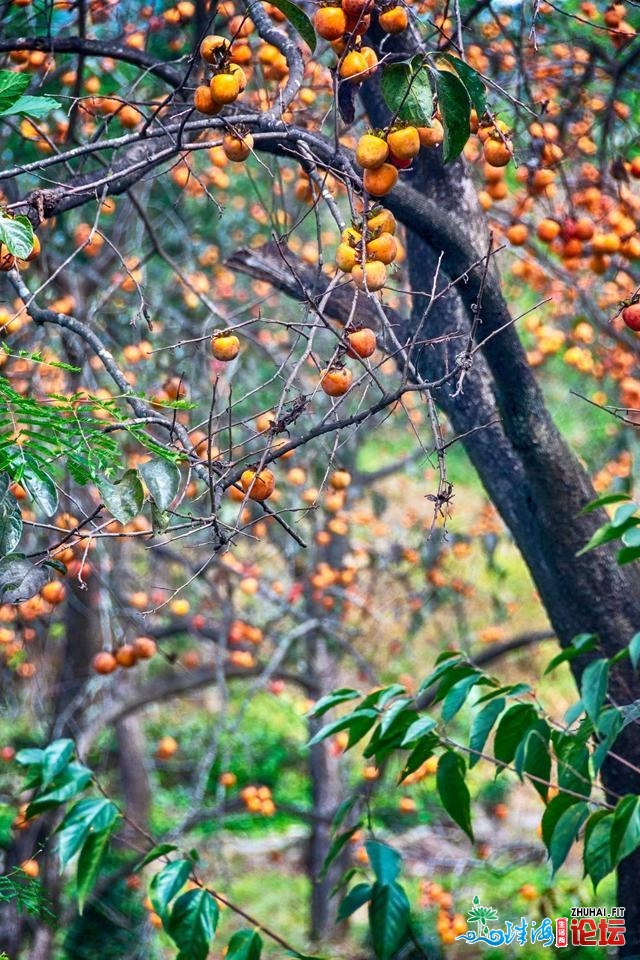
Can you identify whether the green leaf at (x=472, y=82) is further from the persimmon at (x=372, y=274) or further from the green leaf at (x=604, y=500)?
the green leaf at (x=604, y=500)

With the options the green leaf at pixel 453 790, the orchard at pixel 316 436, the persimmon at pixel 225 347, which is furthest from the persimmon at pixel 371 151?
the green leaf at pixel 453 790

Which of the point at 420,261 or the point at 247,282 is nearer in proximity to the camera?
the point at 420,261

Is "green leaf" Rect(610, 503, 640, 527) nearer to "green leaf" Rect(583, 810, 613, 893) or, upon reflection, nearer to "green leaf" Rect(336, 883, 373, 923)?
"green leaf" Rect(583, 810, 613, 893)

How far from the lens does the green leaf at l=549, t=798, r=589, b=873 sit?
52.2 inches

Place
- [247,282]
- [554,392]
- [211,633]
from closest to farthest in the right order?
[211,633], [247,282], [554,392]

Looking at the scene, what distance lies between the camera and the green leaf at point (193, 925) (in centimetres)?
150

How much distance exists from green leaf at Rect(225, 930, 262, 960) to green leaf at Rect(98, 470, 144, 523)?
68 cm

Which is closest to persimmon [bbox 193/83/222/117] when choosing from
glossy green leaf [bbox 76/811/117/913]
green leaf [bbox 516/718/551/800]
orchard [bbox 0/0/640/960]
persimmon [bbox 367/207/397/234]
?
orchard [bbox 0/0/640/960]

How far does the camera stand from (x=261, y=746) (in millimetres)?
6844

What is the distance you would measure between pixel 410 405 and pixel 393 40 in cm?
280

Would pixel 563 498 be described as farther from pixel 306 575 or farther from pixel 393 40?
pixel 306 575

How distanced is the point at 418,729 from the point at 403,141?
86 centimetres

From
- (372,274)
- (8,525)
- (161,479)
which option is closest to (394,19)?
(372,274)

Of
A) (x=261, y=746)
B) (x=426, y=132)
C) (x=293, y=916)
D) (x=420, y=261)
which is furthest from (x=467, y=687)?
(x=261, y=746)
